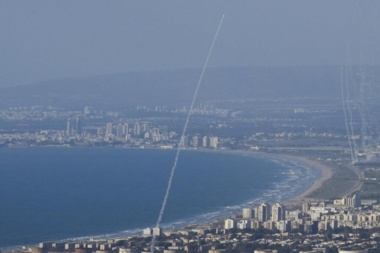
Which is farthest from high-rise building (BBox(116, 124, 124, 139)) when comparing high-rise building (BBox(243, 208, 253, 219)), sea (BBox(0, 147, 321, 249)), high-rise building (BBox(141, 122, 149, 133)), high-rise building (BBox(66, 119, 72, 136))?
high-rise building (BBox(243, 208, 253, 219))

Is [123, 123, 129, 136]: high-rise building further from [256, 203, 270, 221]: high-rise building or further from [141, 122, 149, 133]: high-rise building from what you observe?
[256, 203, 270, 221]: high-rise building

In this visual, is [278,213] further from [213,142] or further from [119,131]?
[119,131]

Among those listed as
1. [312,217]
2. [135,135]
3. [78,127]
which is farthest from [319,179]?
[78,127]

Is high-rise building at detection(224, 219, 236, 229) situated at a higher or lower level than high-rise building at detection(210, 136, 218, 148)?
lower

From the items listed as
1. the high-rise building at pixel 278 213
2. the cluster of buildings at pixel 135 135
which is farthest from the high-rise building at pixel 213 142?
the high-rise building at pixel 278 213

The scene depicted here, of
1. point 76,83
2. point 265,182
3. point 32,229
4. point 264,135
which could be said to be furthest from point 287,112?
point 32,229

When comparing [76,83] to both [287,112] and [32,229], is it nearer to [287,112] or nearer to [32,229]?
[287,112]
